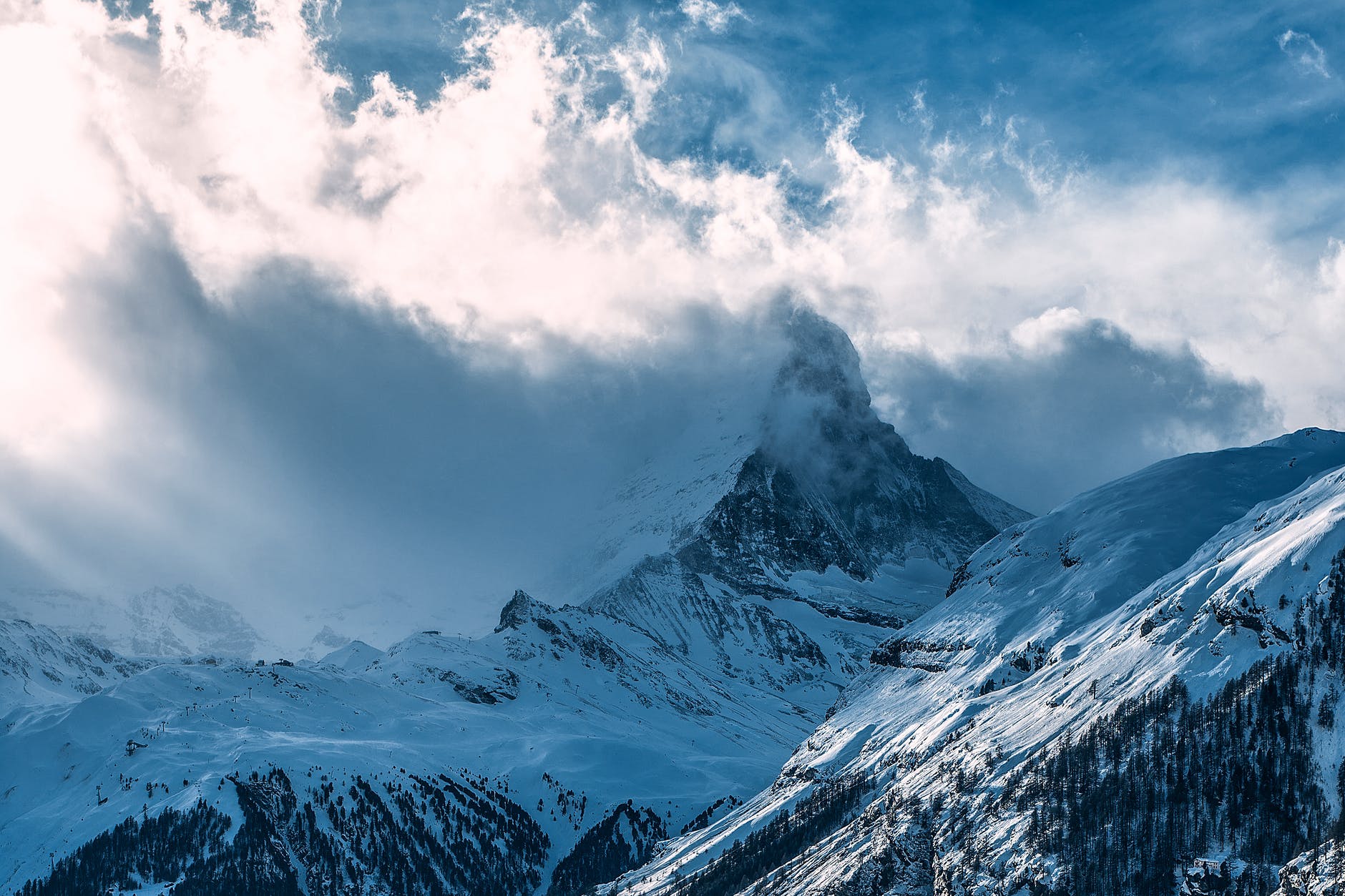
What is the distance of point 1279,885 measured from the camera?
198250 millimetres

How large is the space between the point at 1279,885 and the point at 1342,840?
11.9 meters

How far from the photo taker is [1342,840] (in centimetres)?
19225
